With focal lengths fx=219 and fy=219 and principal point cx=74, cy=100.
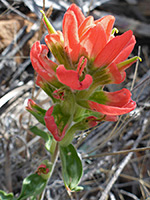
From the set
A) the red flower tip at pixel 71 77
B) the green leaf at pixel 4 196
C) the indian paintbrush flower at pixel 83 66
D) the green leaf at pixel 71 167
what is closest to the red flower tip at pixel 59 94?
the indian paintbrush flower at pixel 83 66

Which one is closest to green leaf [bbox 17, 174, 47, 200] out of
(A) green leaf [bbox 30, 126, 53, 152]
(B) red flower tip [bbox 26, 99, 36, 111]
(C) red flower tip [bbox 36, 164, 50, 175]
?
(C) red flower tip [bbox 36, 164, 50, 175]

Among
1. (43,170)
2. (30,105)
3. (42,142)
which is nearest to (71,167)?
(43,170)

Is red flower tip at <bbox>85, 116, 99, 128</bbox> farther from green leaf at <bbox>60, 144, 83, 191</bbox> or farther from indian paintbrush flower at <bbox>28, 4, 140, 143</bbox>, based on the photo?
green leaf at <bbox>60, 144, 83, 191</bbox>

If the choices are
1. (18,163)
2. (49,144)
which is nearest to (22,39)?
(18,163)

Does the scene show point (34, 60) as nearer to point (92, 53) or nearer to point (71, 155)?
point (92, 53)

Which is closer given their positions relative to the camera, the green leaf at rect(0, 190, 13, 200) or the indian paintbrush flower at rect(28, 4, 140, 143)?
the indian paintbrush flower at rect(28, 4, 140, 143)

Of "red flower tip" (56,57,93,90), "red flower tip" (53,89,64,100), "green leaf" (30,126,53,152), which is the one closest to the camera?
"red flower tip" (56,57,93,90)

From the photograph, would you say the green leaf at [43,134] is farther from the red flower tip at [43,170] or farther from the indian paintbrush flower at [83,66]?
the indian paintbrush flower at [83,66]
